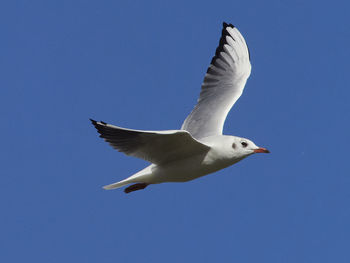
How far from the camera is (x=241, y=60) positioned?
1078 centimetres

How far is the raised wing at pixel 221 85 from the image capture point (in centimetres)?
941

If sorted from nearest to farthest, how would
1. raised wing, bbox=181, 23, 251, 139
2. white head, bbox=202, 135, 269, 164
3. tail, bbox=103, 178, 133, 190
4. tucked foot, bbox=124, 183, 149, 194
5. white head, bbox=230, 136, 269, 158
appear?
1. white head, bbox=202, 135, 269, 164
2. white head, bbox=230, 136, 269, 158
3. tail, bbox=103, 178, 133, 190
4. tucked foot, bbox=124, 183, 149, 194
5. raised wing, bbox=181, 23, 251, 139

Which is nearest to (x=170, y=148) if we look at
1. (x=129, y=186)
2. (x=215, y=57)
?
(x=129, y=186)

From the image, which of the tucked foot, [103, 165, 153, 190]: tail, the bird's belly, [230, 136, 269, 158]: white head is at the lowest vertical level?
the bird's belly

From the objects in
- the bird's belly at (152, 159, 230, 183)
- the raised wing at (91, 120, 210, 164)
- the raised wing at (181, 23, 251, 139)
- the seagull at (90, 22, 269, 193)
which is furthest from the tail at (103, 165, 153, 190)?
the raised wing at (181, 23, 251, 139)

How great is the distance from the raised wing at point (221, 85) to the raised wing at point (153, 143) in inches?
44.8

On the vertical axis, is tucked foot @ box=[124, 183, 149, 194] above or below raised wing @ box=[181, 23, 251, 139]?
below

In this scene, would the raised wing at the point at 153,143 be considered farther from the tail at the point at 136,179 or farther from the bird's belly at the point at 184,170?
the tail at the point at 136,179

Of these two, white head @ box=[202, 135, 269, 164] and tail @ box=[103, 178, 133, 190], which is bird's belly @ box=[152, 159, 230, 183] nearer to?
white head @ box=[202, 135, 269, 164]

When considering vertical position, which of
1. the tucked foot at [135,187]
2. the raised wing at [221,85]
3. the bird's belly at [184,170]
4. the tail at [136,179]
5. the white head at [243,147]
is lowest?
the bird's belly at [184,170]

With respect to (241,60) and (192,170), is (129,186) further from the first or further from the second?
(241,60)

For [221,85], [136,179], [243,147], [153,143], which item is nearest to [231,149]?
[243,147]

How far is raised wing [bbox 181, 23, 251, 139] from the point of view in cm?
941

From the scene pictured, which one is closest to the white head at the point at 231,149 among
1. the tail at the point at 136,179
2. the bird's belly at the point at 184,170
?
the bird's belly at the point at 184,170
